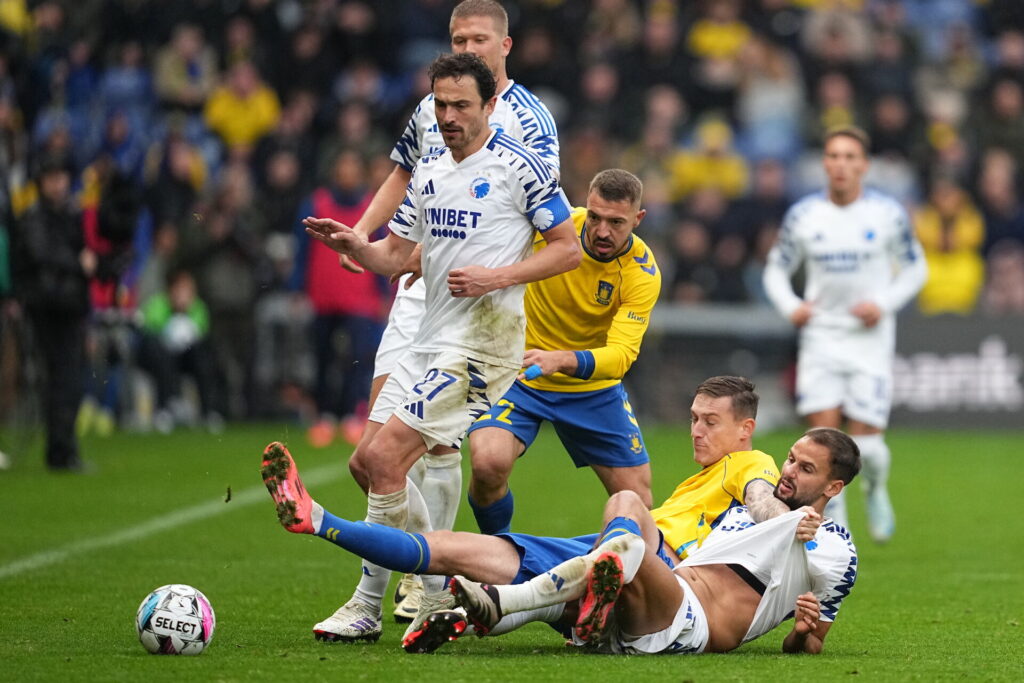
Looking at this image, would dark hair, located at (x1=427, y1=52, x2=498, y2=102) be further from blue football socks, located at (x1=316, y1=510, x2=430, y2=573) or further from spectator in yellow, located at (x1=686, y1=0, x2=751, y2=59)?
spectator in yellow, located at (x1=686, y1=0, x2=751, y2=59)

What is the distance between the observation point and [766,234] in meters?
19.2

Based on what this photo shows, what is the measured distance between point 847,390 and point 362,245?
4735mm

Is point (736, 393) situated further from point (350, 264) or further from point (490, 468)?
point (350, 264)

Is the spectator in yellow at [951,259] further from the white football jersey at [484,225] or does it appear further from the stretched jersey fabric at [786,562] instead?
the white football jersey at [484,225]

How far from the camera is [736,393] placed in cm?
689

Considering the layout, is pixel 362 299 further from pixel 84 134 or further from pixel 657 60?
pixel 657 60

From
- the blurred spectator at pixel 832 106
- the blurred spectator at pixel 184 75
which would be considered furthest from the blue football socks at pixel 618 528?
the blurred spectator at pixel 184 75

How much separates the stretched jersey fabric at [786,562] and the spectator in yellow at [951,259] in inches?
514

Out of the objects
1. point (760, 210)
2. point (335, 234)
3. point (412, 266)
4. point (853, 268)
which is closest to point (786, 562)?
point (412, 266)

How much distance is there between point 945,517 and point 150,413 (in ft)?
31.0

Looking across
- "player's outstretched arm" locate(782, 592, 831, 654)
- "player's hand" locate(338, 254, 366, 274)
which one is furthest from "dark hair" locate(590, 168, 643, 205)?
"player's outstretched arm" locate(782, 592, 831, 654)

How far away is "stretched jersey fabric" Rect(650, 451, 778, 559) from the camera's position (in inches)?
266

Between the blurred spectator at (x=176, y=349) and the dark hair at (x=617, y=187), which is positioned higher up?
the dark hair at (x=617, y=187)

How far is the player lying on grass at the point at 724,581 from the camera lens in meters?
5.96
